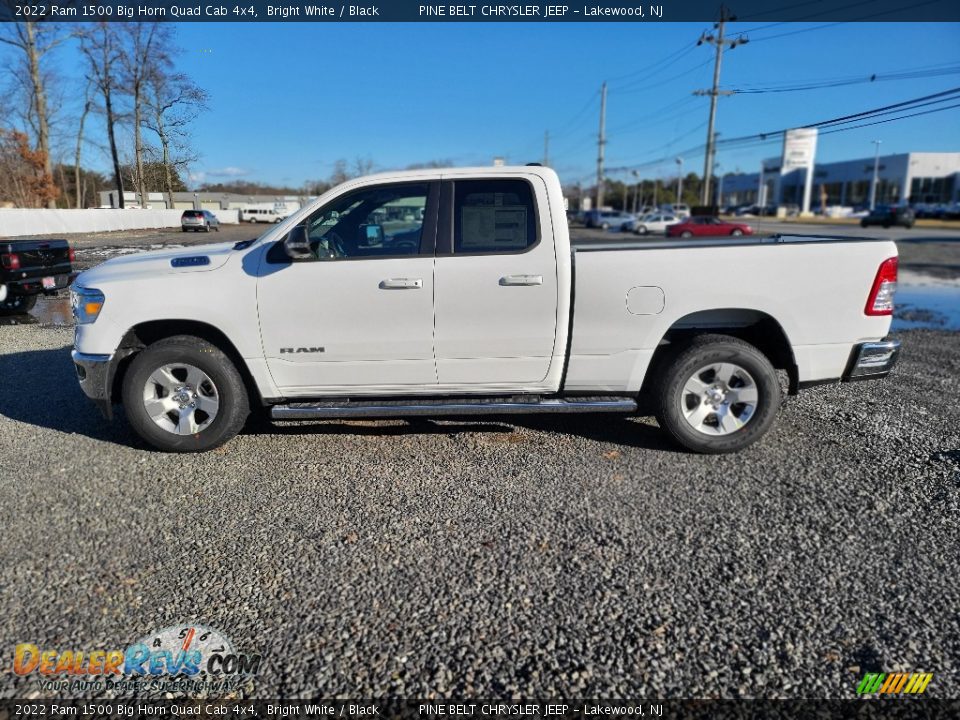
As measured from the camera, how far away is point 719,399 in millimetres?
4539

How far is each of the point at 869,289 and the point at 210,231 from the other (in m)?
8.76

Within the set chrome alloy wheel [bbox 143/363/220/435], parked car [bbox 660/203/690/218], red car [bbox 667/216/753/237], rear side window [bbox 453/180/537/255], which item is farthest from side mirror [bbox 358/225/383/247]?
parked car [bbox 660/203/690/218]

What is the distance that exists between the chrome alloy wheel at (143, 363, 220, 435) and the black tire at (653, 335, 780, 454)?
10.4 ft

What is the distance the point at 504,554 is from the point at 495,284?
1850 mm

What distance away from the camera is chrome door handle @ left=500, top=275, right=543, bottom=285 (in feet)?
14.2

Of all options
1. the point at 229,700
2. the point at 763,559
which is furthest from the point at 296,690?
the point at 763,559

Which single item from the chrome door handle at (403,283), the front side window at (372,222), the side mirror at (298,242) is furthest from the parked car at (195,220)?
the chrome door handle at (403,283)

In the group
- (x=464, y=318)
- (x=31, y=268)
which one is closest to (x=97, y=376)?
(x=464, y=318)

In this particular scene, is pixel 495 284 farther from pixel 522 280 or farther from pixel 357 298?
pixel 357 298

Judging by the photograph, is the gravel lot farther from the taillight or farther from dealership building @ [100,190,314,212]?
dealership building @ [100,190,314,212]

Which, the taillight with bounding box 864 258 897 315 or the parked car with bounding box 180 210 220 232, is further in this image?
the parked car with bounding box 180 210 220 232

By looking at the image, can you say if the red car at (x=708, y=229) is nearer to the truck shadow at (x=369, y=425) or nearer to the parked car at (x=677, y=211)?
the parked car at (x=677, y=211)

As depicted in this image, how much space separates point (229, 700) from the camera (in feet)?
7.69

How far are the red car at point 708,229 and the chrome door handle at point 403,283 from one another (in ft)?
115
